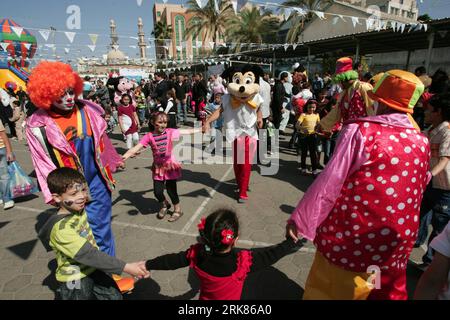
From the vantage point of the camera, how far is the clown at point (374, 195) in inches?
64.4

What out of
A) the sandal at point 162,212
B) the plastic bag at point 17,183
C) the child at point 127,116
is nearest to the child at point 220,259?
the sandal at point 162,212

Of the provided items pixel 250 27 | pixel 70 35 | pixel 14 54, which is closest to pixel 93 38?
pixel 70 35

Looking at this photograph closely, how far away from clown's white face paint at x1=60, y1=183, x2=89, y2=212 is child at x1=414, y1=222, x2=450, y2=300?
2.10 m

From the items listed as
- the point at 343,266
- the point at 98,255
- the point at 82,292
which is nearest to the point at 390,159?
the point at 343,266

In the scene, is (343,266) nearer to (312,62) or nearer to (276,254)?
(276,254)

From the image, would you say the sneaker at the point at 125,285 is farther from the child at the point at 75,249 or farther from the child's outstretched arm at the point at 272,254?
the child's outstretched arm at the point at 272,254

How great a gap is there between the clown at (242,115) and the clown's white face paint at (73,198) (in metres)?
2.78

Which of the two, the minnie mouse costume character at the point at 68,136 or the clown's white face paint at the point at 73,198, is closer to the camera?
the clown's white face paint at the point at 73,198

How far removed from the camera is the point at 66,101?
2.61 meters

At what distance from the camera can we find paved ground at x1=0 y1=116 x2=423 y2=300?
2.94 m

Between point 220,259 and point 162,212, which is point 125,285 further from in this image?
point 162,212

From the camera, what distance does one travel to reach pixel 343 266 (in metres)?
1.82

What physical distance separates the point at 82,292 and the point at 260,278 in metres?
1.74

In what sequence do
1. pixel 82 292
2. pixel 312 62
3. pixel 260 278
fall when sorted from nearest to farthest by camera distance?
pixel 82 292, pixel 260 278, pixel 312 62
